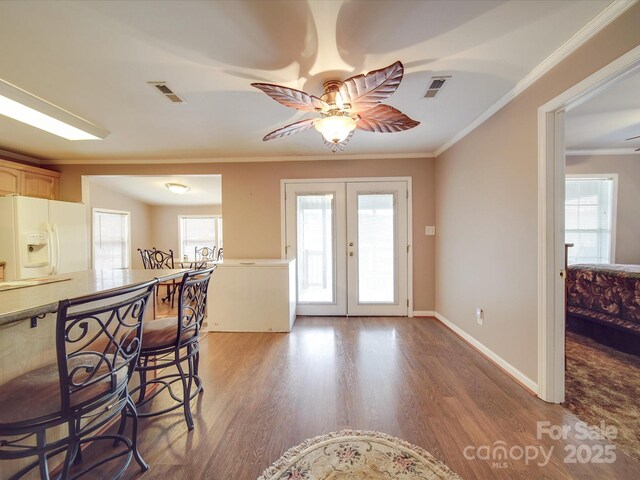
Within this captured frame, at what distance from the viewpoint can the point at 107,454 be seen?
1.41 metres

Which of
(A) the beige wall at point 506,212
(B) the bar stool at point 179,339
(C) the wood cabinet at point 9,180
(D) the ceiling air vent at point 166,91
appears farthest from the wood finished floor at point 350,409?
(C) the wood cabinet at point 9,180

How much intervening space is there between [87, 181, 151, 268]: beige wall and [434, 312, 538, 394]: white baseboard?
6.55 m

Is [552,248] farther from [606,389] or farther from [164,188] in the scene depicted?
[164,188]

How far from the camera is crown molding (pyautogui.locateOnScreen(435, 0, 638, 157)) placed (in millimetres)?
1298

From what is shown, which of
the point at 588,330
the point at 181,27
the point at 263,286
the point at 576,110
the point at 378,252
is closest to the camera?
the point at 181,27

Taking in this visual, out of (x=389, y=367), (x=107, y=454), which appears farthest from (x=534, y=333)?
(x=107, y=454)

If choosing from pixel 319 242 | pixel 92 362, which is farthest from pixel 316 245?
pixel 92 362

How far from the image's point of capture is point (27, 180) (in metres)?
3.33

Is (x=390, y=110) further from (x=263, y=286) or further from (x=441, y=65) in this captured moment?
(x=263, y=286)

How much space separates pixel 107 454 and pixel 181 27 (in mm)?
2401

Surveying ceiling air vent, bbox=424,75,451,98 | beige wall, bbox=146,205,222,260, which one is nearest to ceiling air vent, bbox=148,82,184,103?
ceiling air vent, bbox=424,75,451,98

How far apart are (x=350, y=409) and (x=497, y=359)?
1522mm

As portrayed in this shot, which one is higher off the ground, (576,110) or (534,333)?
(576,110)

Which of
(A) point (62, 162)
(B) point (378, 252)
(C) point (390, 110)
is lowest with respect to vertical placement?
(B) point (378, 252)
